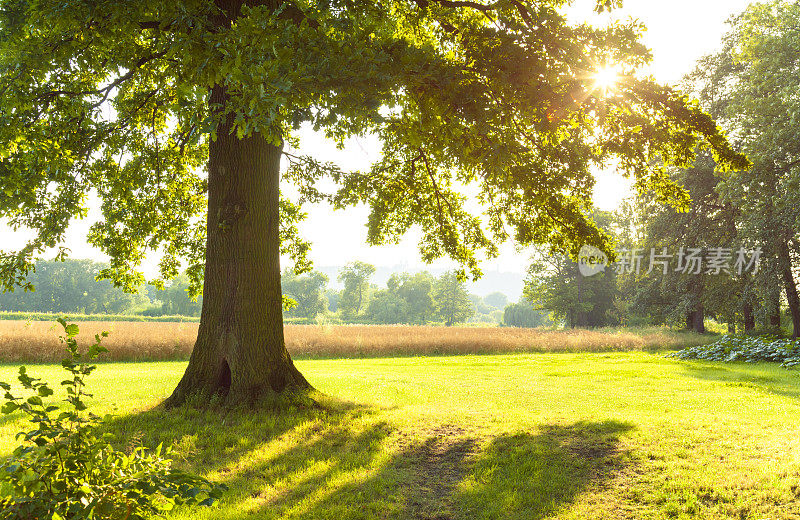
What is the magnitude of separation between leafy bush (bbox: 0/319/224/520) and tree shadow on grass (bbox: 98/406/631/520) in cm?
177

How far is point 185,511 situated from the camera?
14.9 feet

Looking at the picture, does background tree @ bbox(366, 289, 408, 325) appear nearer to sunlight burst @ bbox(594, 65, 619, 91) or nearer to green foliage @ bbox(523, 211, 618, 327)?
green foliage @ bbox(523, 211, 618, 327)

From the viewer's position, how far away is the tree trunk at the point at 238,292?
8.49 meters

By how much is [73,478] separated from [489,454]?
15.9 feet

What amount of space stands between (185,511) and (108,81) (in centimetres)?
1017

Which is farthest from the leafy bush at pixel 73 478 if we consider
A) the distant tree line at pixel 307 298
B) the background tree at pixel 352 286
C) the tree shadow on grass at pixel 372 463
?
the background tree at pixel 352 286

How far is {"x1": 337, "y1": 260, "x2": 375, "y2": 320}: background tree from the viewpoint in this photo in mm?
110750

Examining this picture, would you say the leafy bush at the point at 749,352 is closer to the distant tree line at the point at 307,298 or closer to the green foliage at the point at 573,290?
the green foliage at the point at 573,290

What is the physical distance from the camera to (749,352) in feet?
67.4

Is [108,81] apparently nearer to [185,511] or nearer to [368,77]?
[368,77]

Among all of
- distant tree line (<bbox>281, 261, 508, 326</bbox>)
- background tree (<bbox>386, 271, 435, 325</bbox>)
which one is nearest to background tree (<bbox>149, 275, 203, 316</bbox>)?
distant tree line (<bbox>281, 261, 508, 326</bbox>)

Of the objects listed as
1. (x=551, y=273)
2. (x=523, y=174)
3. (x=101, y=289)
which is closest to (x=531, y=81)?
(x=523, y=174)

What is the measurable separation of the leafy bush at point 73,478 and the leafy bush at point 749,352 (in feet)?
70.4

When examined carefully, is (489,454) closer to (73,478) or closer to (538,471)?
(538,471)
